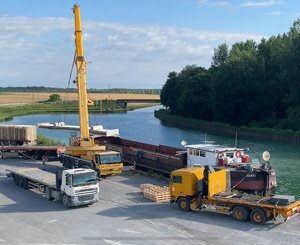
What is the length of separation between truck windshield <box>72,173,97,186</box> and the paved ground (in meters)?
1.45

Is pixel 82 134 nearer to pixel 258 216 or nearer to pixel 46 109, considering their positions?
pixel 258 216

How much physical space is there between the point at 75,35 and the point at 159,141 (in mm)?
39094

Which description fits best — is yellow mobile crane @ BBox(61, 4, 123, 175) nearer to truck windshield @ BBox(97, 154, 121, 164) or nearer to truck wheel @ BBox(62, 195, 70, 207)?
truck windshield @ BBox(97, 154, 121, 164)

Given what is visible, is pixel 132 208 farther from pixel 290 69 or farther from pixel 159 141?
pixel 290 69

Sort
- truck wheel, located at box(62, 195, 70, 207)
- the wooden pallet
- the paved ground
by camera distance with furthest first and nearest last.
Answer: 1. the wooden pallet
2. truck wheel, located at box(62, 195, 70, 207)
3. the paved ground

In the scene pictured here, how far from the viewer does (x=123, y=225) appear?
22.8 meters

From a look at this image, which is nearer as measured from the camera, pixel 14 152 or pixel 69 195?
pixel 69 195

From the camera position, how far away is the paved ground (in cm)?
2075

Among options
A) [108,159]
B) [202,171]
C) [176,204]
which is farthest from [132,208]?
[108,159]

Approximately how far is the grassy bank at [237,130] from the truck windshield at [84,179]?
1963 inches

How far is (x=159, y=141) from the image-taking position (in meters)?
74.7

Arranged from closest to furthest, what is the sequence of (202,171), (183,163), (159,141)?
(202,171), (183,163), (159,141)

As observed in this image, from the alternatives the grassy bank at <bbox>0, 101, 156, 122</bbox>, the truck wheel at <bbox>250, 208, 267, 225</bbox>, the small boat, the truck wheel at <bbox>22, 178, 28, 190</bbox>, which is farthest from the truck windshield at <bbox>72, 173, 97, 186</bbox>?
the grassy bank at <bbox>0, 101, 156, 122</bbox>

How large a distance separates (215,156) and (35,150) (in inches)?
752
